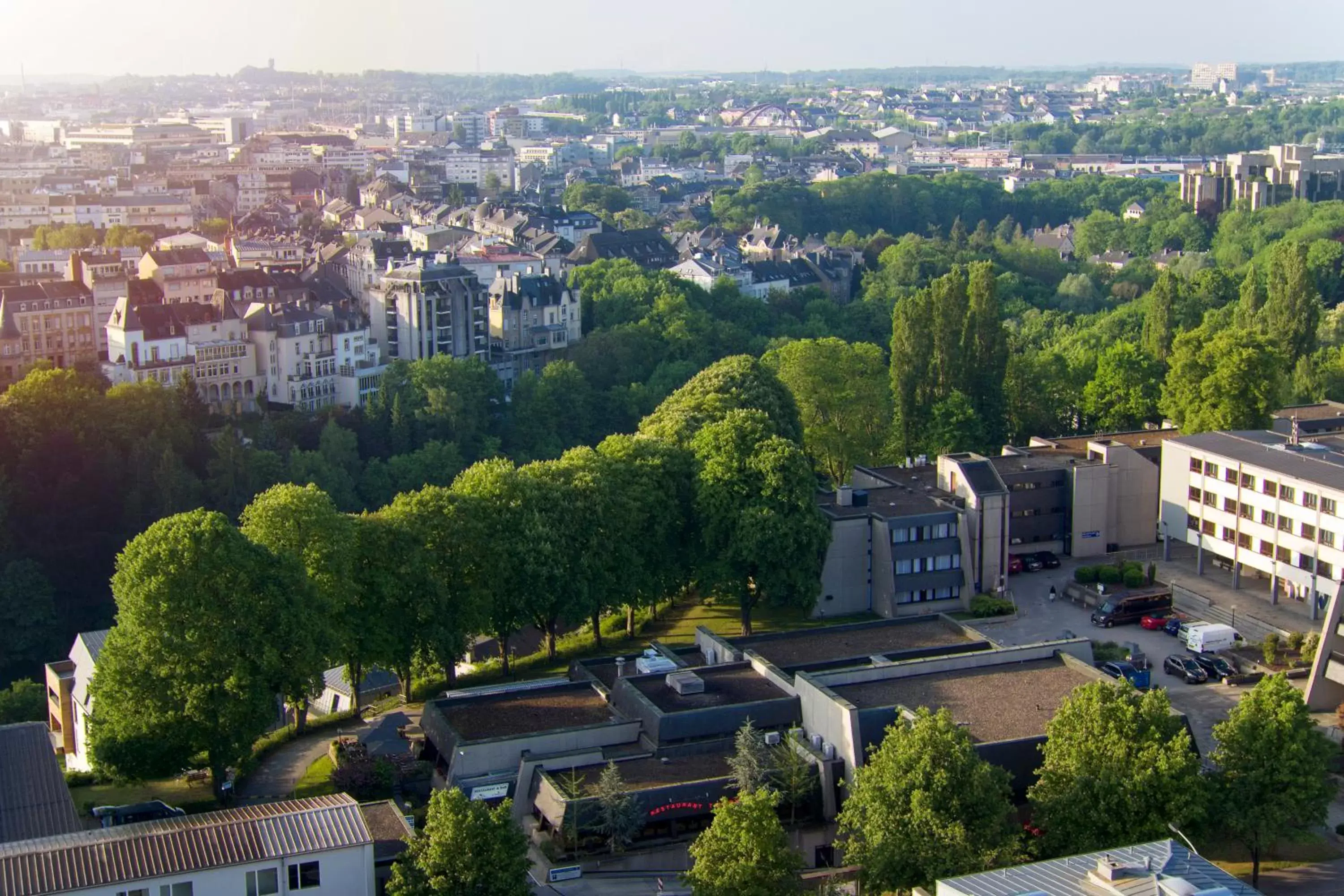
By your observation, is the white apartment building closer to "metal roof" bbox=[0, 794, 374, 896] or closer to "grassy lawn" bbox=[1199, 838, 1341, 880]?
"grassy lawn" bbox=[1199, 838, 1341, 880]

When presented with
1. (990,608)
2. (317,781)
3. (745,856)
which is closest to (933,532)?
(990,608)

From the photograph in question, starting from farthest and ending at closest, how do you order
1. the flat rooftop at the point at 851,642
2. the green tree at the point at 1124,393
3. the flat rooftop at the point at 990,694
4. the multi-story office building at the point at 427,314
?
the multi-story office building at the point at 427,314 → the green tree at the point at 1124,393 → the flat rooftop at the point at 851,642 → the flat rooftop at the point at 990,694

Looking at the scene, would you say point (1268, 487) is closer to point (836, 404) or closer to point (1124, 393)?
point (1124, 393)

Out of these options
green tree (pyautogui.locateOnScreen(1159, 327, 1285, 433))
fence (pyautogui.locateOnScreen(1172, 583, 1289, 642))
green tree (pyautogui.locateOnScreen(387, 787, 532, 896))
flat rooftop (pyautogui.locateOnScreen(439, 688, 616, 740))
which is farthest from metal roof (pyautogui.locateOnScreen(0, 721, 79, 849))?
green tree (pyautogui.locateOnScreen(1159, 327, 1285, 433))

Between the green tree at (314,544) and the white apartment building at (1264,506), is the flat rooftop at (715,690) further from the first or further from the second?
the white apartment building at (1264,506)

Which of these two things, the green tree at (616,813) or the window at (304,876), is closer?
the window at (304,876)

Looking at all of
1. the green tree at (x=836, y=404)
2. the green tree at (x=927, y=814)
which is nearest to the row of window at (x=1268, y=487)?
the green tree at (x=836, y=404)

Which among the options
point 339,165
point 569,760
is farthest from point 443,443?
point 339,165

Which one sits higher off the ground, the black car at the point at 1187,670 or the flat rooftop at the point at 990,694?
the flat rooftop at the point at 990,694
